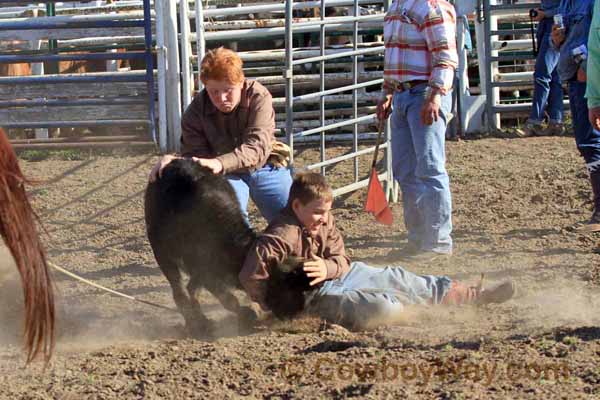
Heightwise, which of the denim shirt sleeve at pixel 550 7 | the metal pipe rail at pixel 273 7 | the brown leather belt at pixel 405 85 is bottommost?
the brown leather belt at pixel 405 85

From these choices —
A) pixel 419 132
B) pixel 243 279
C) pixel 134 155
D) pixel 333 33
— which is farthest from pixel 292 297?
pixel 333 33

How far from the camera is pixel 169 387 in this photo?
3896 millimetres

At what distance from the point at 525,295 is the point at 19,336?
2.78 metres

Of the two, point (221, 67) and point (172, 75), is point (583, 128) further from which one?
point (172, 75)

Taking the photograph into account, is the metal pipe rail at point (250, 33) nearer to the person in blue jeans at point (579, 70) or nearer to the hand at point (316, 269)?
the person in blue jeans at point (579, 70)

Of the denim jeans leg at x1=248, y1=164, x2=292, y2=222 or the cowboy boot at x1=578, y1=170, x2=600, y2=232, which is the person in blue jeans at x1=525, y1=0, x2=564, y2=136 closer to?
the cowboy boot at x1=578, y1=170, x2=600, y2=232

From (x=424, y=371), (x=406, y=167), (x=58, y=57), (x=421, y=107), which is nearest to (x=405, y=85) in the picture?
(x=421, y=107)

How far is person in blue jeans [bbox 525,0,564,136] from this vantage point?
9.70 metres

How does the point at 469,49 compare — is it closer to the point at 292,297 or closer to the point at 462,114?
the point at 462,114

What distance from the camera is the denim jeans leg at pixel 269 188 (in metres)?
5.50

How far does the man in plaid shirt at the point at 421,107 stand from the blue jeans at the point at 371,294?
1.02 meters

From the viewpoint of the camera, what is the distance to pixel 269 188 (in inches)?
217

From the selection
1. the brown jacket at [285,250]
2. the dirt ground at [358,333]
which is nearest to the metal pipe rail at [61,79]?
the dirt ground at [358,333]

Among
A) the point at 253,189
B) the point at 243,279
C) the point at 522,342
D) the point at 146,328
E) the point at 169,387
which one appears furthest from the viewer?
the point at 253,189
